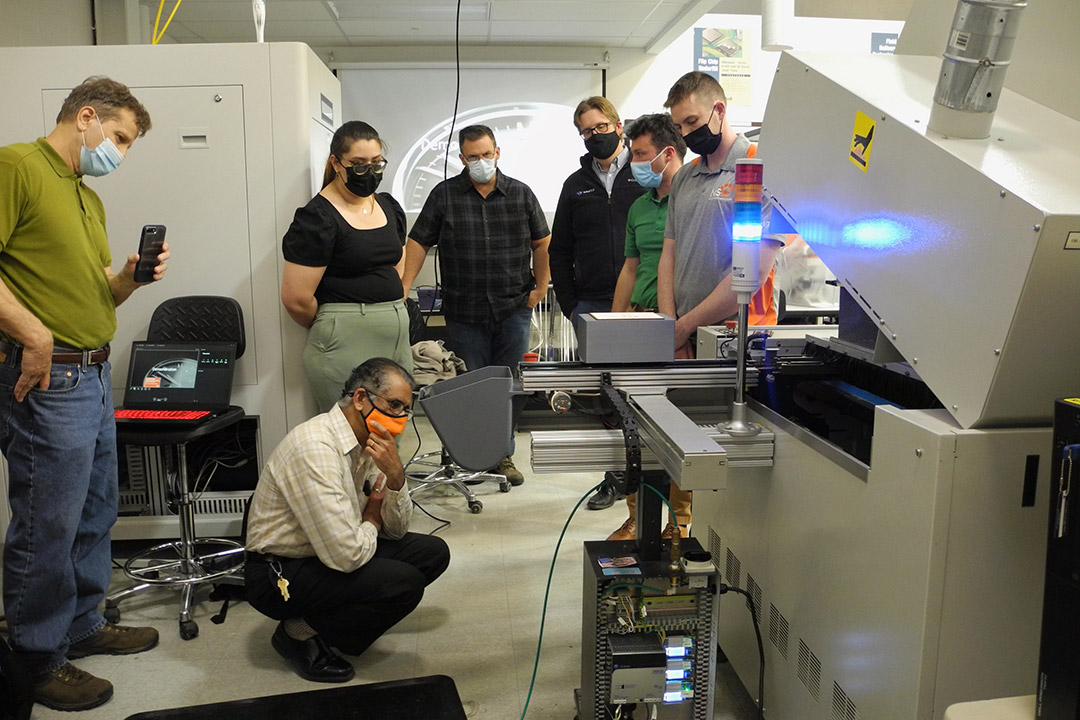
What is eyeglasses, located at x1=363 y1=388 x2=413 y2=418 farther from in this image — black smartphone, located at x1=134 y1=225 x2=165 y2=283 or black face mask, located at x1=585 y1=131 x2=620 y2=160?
black face mask, located at x1=585 y1=131 x2=620 y2=160

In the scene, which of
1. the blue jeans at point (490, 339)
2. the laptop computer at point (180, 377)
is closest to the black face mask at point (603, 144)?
the blue jeans at point (490, 339)

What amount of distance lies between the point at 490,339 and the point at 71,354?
1.81m

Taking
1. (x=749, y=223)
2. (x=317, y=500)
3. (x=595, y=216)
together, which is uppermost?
(x=595, y=216)

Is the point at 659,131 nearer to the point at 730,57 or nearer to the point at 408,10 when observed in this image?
the point at 408,10

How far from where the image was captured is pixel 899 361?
1478 millimetres

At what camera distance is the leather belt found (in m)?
1.85

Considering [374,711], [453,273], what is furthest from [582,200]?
[374,711]

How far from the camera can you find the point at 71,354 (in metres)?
1.93

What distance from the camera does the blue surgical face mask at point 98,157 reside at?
6.41 feet

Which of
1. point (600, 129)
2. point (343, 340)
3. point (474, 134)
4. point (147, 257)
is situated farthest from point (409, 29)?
point (147, 257)

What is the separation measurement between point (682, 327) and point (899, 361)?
0.96m

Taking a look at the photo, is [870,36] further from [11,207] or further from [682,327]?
[11,207]

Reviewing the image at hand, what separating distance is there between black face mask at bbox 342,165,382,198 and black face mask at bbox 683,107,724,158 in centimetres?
99

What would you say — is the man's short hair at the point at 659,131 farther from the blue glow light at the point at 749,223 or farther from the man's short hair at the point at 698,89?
the blue glow light at the point at 749,223
